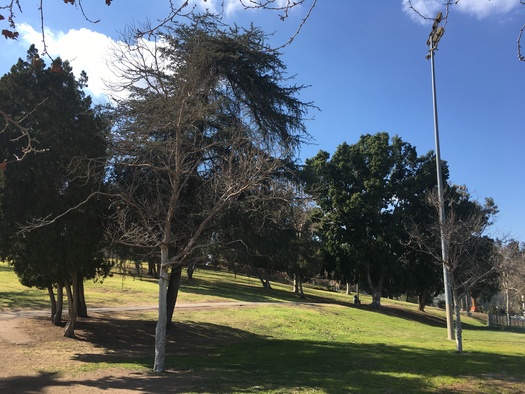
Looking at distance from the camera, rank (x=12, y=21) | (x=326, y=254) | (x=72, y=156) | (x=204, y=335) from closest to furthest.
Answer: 1. (x=12, y=21)
2. (x=72, y=156)
3. (x=204, y=335)
4. (x=326, y=254)

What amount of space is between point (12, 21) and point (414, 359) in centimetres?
1366

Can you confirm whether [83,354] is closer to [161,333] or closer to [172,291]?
[161,333]

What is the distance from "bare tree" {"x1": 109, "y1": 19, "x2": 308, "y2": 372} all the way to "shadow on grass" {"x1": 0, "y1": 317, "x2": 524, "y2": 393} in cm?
333

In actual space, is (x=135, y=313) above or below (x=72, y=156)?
below

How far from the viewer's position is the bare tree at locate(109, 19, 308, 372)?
42.8 feet

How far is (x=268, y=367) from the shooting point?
12281 millimetres

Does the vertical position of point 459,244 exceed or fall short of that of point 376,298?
it exceeds it

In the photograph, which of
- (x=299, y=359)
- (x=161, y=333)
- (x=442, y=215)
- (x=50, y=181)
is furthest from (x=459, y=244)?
(x=50, y=181)

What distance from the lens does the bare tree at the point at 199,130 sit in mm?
13055

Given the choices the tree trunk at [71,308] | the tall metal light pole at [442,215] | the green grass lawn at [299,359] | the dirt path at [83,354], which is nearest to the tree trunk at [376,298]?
the green grass lawn at [299,359]

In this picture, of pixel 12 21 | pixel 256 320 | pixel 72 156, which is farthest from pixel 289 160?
pixel 12 21

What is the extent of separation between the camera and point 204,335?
Result: 20188mm

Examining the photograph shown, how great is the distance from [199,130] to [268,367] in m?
7.73

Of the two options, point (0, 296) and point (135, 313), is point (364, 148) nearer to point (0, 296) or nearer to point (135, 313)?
point (135, 313)
